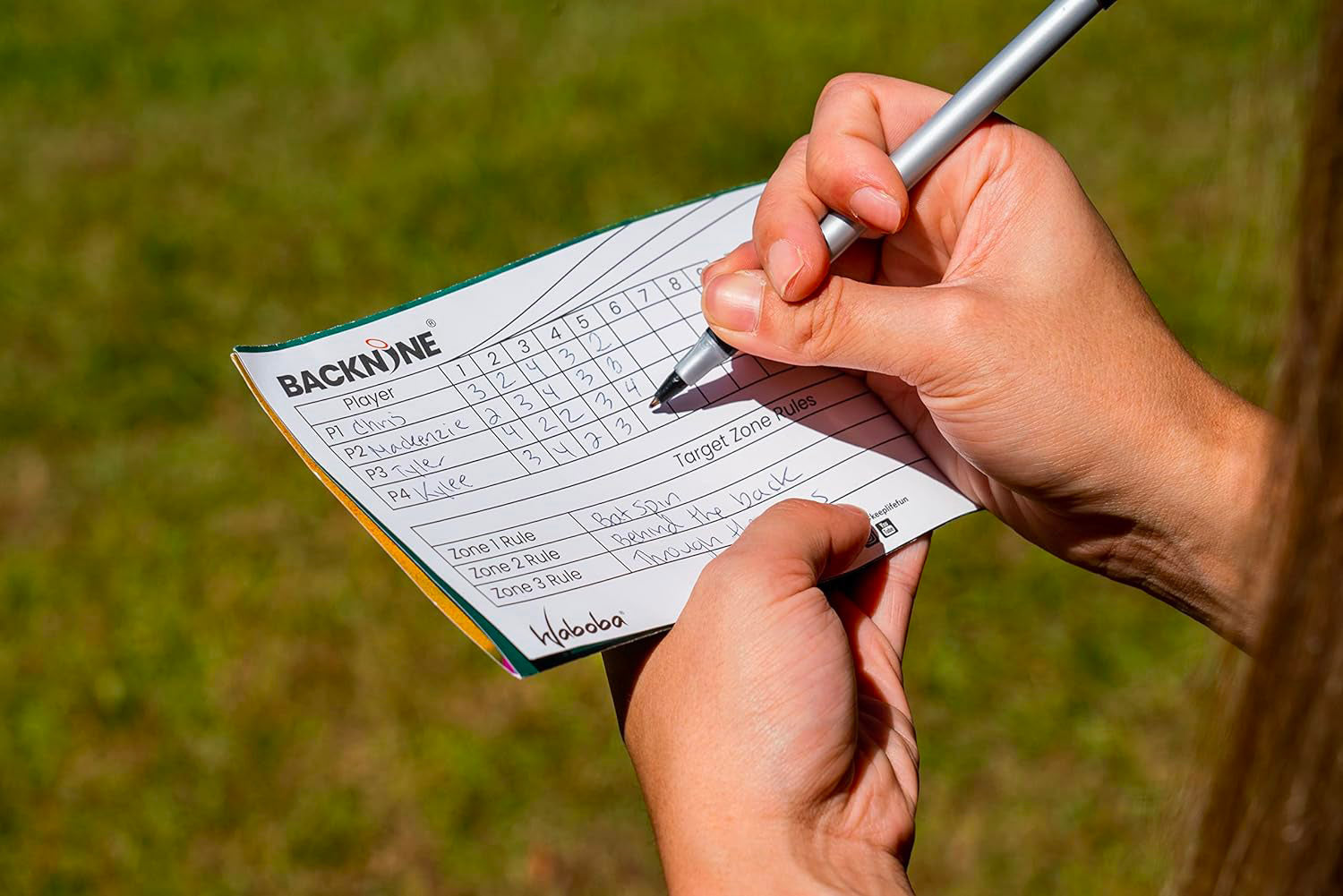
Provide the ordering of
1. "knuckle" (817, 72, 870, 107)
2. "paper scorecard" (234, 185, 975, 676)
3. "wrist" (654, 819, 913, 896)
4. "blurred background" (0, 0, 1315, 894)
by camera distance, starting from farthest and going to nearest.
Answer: "blurred background" (0, 0, 1315, 894) < "knuckle" (817, 72, 870, 107) < "paper scorecard" (234, 185, 975, 676) < "wrist" (654, 819, 913, 896)

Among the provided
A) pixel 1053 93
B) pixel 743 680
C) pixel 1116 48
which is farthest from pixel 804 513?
pixel 1116 48

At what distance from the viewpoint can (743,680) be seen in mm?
1132

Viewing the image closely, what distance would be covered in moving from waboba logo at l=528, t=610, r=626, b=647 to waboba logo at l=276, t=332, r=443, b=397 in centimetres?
38

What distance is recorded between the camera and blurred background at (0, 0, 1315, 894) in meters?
2.26

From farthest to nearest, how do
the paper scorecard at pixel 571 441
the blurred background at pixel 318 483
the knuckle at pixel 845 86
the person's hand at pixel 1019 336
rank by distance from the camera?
the blurred background at pixel 318 483
the knuckle at pixel 845 86
the person's hand at pixel 1019 336
the paper scorecard at pixel 571 441

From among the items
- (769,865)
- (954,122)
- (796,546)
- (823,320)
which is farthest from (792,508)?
(954,122)

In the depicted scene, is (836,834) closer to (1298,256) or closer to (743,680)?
(743,680)

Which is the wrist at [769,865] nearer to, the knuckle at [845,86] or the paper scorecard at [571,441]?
the paper scorecard at [571,441]

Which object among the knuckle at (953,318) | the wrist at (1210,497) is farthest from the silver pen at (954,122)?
the wrist at (1210,497)

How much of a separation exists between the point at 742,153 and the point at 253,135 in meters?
1.50

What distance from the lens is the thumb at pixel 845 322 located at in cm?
127

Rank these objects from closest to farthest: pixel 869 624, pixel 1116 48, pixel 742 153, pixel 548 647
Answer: pixel 548 647
pixel 869 624
pixel 742 153
pixel 1116 48

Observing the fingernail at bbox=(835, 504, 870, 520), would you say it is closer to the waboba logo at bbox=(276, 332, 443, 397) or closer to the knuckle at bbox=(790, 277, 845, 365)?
the knuckle at bbox=(790, 277, 845, 365)

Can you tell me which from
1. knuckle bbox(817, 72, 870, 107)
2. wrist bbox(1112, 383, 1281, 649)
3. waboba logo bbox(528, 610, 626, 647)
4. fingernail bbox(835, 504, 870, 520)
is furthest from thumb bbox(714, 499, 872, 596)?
knuckle bbox(817, 72, 870, 107)
